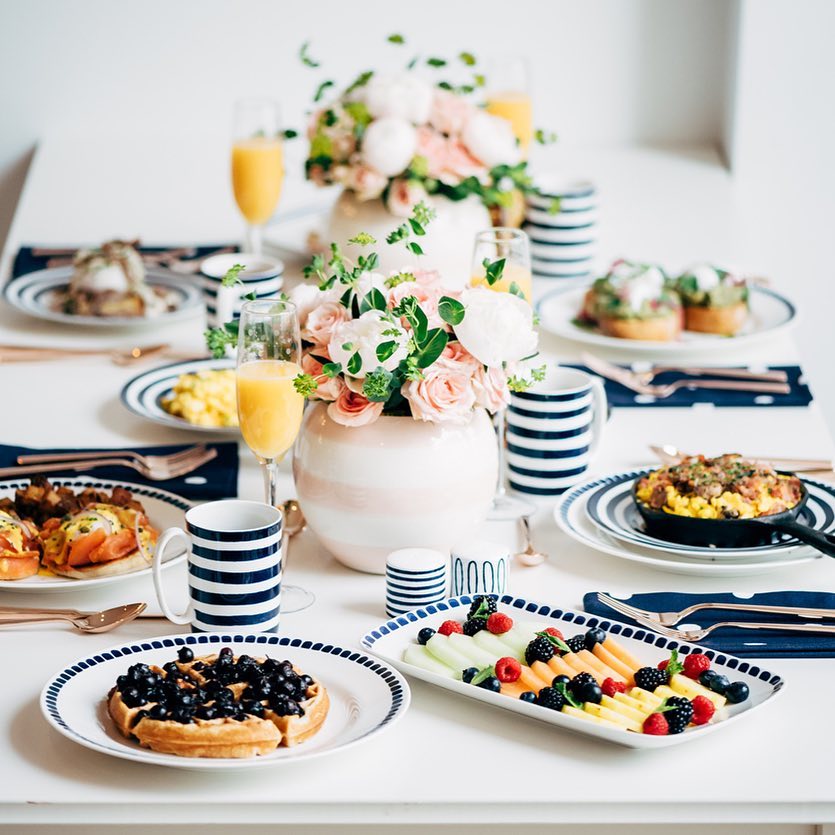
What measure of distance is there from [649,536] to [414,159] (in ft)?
3.27

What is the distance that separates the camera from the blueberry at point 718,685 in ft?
4.00

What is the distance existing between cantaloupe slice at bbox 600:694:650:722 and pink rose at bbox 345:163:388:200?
135cm

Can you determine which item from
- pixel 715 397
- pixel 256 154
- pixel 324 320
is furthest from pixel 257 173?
pixel 324 320

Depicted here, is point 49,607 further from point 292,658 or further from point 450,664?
point 450,664

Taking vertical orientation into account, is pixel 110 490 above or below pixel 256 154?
below

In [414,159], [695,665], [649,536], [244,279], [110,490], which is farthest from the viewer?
[414,159]

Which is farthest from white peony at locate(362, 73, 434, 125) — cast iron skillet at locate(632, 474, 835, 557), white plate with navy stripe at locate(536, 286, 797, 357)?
cast iron skillet at locate(632, 474, 835, 557)

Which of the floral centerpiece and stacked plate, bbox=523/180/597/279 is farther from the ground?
the floral centerpiece

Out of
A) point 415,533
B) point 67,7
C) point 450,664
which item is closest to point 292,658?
point 450,664

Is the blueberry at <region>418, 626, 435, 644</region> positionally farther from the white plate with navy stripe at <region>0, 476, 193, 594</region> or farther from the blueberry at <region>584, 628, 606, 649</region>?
the white plate with navy stripe at <region>0, 476, 193, 594</region>

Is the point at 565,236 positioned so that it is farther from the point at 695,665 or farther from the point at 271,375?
the point at 695,665

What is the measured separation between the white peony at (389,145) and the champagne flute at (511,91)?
0.53 meters

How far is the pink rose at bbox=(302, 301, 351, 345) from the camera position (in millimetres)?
1476

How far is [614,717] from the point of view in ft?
3.82
